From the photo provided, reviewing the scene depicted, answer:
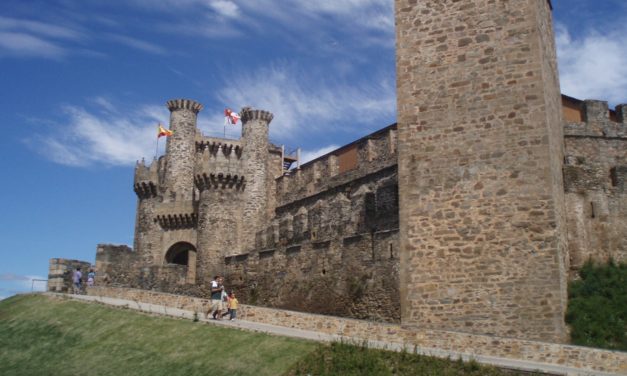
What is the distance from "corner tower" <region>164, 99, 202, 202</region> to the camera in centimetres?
4100

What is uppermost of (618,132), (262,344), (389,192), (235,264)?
(618,132)

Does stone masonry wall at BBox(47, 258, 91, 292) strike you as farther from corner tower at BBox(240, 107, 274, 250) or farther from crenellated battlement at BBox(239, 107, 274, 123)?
crenellated battlement at BBox(239, 107, 274, 123)

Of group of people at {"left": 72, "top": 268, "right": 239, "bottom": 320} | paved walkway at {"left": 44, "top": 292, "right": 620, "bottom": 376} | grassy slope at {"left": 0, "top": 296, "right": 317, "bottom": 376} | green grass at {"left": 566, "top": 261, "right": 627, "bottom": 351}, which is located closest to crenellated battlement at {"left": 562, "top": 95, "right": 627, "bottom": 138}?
green grass at {"left": 566, "top": 261, "right": 627, "bottom": 351}

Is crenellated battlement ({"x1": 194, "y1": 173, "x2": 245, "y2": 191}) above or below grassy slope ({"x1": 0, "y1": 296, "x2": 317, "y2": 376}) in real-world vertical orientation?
above

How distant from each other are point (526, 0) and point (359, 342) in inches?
309

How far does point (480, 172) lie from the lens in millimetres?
14102

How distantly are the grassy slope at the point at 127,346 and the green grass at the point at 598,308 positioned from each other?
533 cm

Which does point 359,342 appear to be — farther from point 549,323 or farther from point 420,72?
point 420,72

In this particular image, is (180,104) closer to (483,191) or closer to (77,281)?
(77,281)

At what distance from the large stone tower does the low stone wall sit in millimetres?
848

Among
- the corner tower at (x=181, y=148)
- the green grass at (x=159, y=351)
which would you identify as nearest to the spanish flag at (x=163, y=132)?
the corner tower at (x=181, y=148)

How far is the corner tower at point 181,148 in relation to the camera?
4100 cm

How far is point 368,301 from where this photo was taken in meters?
19.5

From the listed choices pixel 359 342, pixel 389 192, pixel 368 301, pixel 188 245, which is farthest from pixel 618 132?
pixel 188 245
